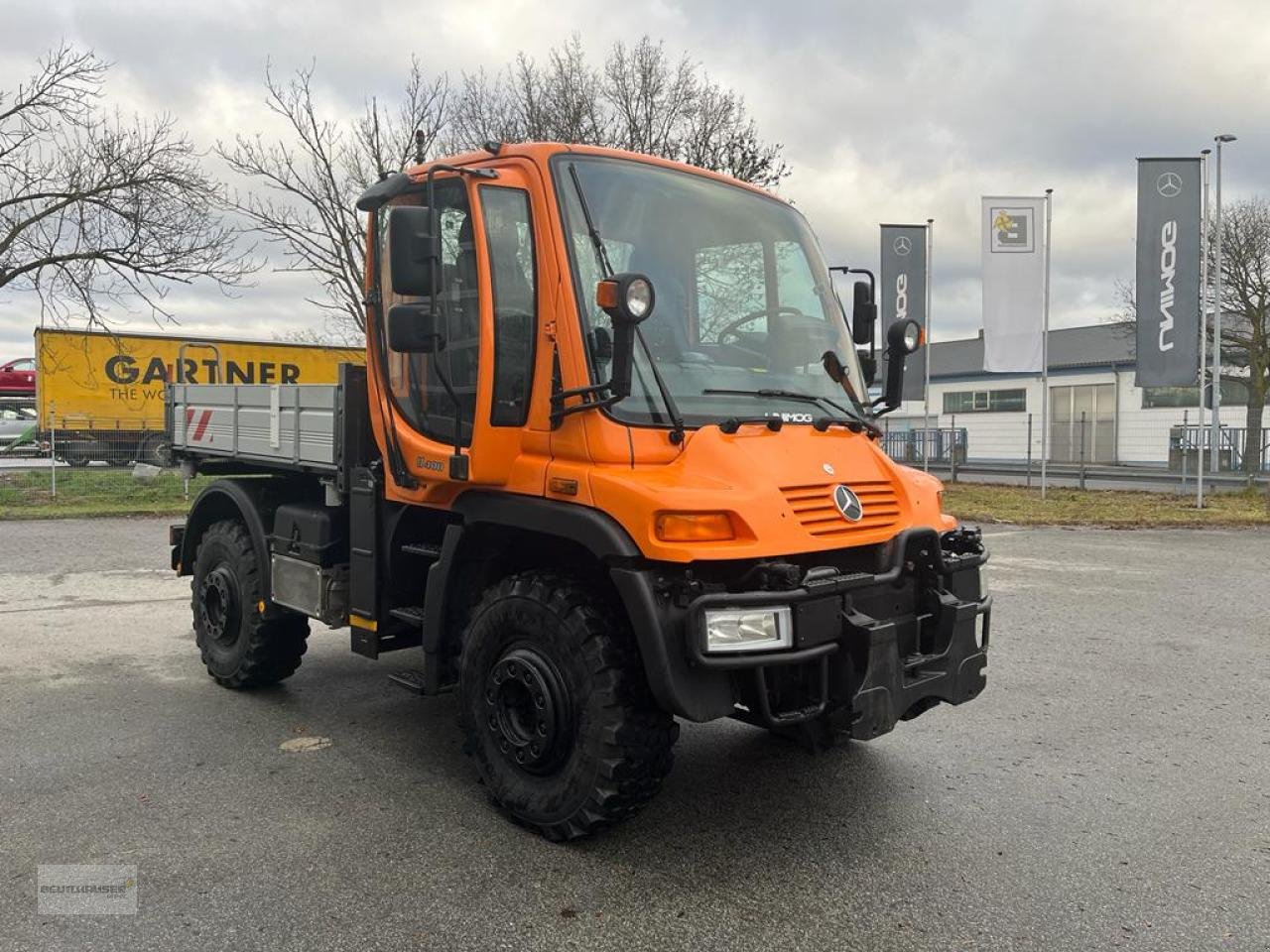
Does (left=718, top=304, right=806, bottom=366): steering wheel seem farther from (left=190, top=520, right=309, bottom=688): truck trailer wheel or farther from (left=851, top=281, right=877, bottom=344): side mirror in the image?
(left=190, top=520, right=309, bottom=688): truck trailer wheel

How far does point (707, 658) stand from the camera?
3062 mm

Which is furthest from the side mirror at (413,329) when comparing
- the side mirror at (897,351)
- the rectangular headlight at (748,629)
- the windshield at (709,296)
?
the side mirror at (897,351)

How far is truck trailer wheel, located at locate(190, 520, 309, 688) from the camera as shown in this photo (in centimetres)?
541

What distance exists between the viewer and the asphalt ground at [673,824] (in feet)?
9.76

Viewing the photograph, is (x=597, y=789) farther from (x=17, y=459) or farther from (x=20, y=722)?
(x=17, y=459)

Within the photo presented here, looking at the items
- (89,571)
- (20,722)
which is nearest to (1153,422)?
(89,571)

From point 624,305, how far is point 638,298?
2.4 inches

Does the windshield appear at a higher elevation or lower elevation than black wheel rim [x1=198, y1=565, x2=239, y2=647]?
higher

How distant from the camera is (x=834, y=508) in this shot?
3.51m

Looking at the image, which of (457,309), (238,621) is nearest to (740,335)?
(457,309)

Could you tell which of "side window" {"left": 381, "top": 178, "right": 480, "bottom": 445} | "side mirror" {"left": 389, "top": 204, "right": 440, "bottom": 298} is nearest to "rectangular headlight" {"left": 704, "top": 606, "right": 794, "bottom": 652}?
"side window" {"left": 381, "top": 178, "right": 480, "bottom": 445}

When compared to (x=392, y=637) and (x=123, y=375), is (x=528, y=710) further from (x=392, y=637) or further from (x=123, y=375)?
(x=123, y=375)

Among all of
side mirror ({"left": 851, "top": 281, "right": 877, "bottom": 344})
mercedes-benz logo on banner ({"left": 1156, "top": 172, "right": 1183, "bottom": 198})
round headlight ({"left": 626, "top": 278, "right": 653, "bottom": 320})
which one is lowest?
round headlight ({"left": 626, "top": 278, "right": 653, "bottom": 320})

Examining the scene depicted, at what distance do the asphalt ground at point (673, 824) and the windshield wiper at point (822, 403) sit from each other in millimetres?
1578
